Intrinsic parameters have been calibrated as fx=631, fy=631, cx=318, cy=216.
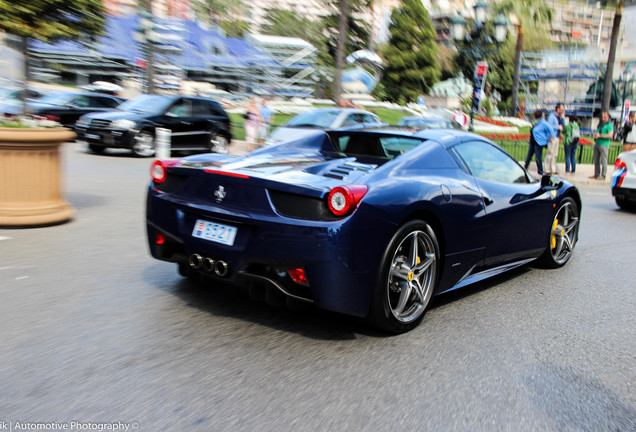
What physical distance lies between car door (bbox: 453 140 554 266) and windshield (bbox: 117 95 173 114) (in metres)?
13.4

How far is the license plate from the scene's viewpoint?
3.91m

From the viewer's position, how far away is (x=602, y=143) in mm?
17375

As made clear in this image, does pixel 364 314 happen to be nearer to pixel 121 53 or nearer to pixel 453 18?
pixel 453 18

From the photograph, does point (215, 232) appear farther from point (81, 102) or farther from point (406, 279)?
point (81, 102)

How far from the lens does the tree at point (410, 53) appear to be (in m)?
66.6

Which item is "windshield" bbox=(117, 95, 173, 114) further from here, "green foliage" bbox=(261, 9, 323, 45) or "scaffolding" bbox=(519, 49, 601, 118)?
"scaffolding" bbox=(519, 49, 601, 118)

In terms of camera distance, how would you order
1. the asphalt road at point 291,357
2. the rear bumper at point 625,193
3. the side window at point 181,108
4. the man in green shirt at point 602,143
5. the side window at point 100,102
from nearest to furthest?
1. the asphalt road at point 291,357
2. the rear bumper at point 625,193
3. the man in green shirt at point 602,143
4. the side window at point 181,108
5. the side window at point 100,102

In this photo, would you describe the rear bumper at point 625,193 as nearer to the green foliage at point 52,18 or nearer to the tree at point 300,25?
the green foliage at point 52,18

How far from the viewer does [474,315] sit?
4656 millimetres

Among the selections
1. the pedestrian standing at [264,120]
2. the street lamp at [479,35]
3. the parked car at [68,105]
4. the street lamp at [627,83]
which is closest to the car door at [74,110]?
the parked car at [68,105]

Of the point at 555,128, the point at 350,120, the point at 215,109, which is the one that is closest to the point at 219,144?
the point at 215,109

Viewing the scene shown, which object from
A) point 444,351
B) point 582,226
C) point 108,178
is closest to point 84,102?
point 108,178

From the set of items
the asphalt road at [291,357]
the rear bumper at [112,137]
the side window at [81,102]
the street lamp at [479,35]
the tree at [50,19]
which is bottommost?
the asphalt road at [291,357]

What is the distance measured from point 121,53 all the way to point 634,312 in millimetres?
67674
